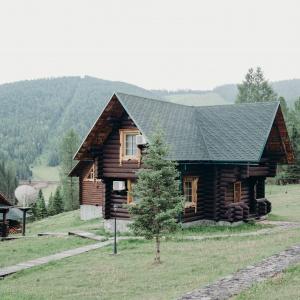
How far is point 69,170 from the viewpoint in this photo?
65000mm

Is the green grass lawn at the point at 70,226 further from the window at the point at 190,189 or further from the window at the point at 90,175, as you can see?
the window at the point at 190,189

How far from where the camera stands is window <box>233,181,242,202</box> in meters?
27.8

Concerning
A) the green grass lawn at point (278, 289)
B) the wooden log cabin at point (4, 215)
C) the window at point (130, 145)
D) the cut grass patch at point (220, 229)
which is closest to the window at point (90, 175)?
the wooden log cabin at point (4, 215)

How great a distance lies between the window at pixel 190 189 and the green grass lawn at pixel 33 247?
5903mm

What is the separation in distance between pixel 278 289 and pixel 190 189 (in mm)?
14725

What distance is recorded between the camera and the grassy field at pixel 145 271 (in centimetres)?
1340

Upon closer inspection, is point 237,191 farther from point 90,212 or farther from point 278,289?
point 90,212

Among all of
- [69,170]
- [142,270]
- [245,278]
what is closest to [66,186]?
[69,170]

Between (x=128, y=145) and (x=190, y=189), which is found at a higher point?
(x=128, y=145)

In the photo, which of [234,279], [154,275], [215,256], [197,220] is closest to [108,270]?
[154,275]

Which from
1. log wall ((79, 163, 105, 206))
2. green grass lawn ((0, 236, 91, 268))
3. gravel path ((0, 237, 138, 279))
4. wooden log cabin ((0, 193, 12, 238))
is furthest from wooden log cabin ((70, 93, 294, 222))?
log wall ((79, 163, 105, 206))

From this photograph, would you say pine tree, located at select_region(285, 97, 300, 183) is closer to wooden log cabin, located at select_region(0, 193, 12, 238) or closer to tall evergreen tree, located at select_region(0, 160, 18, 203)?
wooden log cabin, located at select_region(0, 193, 12, 238)

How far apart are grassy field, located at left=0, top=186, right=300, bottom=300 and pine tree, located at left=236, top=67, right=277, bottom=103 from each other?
49518 millimetres

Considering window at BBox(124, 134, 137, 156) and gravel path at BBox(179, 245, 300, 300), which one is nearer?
gravel path at BBox(179, 245, 300, 300)
